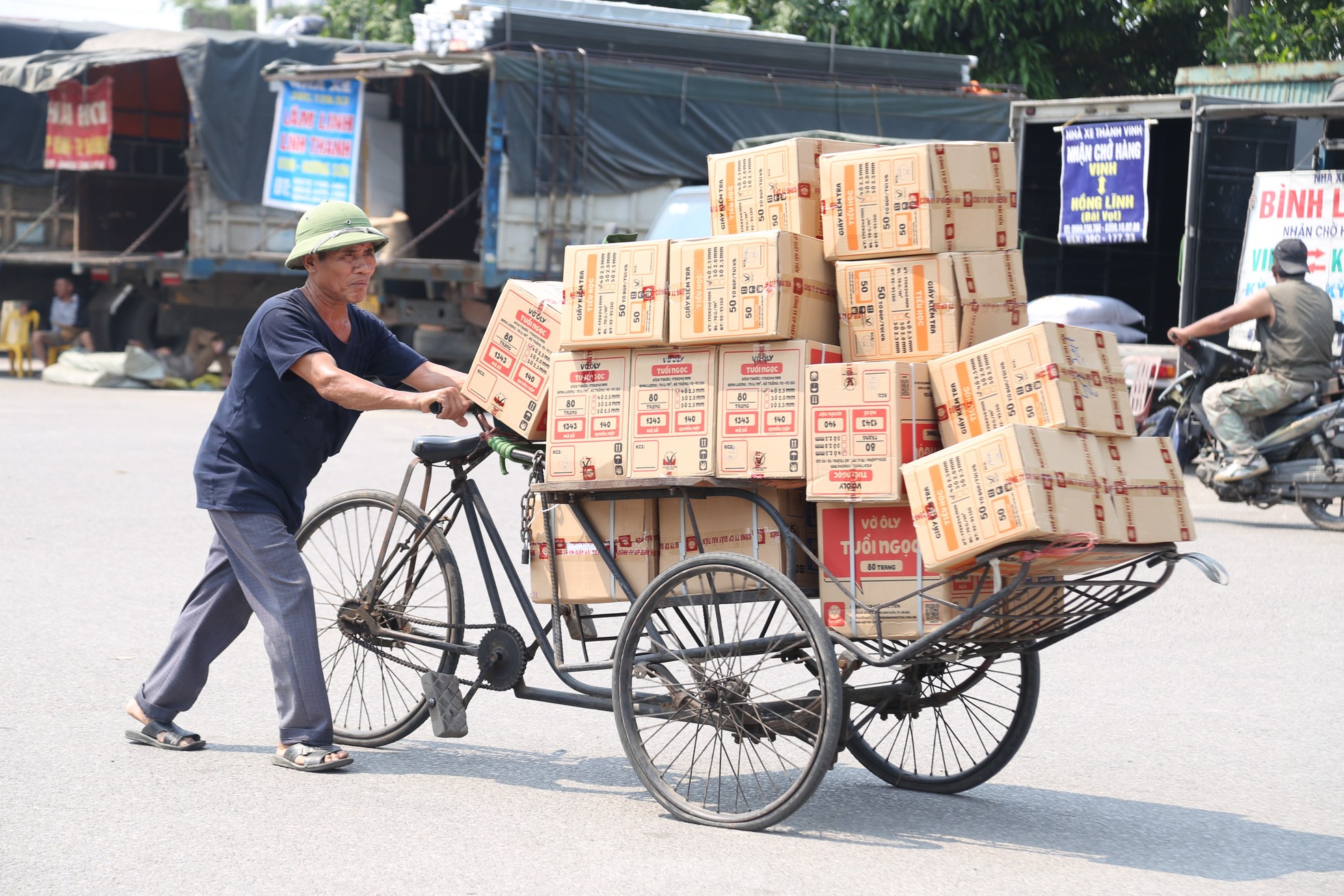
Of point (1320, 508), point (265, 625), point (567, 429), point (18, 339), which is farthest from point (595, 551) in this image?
point (18, 339)

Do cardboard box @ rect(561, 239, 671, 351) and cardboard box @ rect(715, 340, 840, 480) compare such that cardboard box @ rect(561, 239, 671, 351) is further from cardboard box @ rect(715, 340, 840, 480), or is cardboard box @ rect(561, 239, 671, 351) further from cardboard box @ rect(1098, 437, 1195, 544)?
cardboard box @ rect(1098, 437, 1195, 544)

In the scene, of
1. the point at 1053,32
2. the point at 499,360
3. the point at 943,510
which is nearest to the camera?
the point at 943,510

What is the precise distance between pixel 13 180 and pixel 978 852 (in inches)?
816

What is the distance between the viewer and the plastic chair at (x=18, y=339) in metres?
21.2

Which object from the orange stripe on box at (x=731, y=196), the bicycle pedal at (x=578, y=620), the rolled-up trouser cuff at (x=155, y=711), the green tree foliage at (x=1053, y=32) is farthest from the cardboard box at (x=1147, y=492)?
the green tree foliage at (x=1053, y=32)

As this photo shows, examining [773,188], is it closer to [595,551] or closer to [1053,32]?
[595,551]

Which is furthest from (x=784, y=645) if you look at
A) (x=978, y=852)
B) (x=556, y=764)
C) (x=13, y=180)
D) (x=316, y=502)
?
(x=13, y=180)

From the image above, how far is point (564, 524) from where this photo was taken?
481cm

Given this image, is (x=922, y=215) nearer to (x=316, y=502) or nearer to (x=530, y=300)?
(x=530, y=300)

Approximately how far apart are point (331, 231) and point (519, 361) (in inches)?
28.5

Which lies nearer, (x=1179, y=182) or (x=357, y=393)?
(x=357, y=393)

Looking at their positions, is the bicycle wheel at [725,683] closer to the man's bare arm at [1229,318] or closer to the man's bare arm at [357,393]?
the man's bare arm at [357,393]

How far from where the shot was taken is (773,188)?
15.4 ft

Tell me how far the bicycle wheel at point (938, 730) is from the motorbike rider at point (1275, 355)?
564 centimetres
